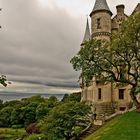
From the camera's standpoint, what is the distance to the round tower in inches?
1735

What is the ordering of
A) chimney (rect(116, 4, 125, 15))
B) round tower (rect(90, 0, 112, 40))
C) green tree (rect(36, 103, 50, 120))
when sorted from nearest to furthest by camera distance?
round tower (rect(90, 0, 112, 40)) → chimney (rect(116, 4, 125, 15)) → green tree (rect(36, 103, 50, 120))

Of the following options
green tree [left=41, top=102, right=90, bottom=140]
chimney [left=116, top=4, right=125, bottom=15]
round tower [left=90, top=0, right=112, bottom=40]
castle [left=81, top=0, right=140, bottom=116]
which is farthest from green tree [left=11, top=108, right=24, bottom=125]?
green tree [left=41, top=102, right=90, bottom=140]

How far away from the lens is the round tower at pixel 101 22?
4406 centimetres

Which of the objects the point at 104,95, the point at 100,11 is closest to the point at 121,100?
the point at 104,95

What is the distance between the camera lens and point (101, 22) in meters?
44.1

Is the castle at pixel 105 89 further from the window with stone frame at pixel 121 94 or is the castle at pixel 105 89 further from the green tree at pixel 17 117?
the green tree at pixel 17 117

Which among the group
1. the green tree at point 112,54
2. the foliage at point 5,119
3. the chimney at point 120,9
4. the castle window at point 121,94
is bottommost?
the foliage at point 5,119

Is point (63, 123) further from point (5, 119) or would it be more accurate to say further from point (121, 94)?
point (5, 119)

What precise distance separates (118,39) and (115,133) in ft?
35.7

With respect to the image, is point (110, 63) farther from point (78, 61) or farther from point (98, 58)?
point (78, 61)

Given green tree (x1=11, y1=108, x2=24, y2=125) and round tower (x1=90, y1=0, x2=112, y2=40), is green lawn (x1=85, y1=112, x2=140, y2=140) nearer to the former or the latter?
round tower (x1=90, y1=0, x2=112, y2=40)

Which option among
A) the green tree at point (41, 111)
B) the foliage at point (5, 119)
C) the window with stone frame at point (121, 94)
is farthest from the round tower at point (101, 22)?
the foliage at point (5, 119)

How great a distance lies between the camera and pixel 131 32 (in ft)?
96.5

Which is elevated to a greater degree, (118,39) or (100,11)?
(100,11)
